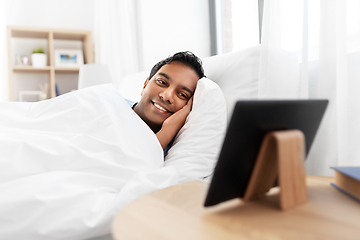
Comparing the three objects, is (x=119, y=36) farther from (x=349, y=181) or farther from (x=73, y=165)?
(x=349, y=181)

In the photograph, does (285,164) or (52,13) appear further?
(52,13)

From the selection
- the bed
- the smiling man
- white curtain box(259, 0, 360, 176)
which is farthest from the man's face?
white curtain box(259, 0, 360, 176)

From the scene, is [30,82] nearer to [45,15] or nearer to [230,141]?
[45,15]

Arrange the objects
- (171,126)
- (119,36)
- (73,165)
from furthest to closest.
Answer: (119,36) < (171,126) < (73,165)

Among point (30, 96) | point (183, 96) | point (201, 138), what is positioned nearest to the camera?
point (201, 138)

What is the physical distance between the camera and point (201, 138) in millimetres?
1079

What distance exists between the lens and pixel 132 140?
96cm

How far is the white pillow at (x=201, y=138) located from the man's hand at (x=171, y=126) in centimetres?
3

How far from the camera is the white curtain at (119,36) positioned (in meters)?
2.76

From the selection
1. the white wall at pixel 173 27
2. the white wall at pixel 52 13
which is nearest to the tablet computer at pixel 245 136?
the white wall at pixel 173 27

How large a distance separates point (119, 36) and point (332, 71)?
2.27 metres

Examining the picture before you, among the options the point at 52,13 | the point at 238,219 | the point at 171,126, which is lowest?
the point at 238,219

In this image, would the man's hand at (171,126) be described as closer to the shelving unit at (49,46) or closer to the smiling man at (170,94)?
the smiling man at (170,94)

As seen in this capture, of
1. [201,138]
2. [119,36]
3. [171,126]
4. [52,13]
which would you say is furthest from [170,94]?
[52,13]
